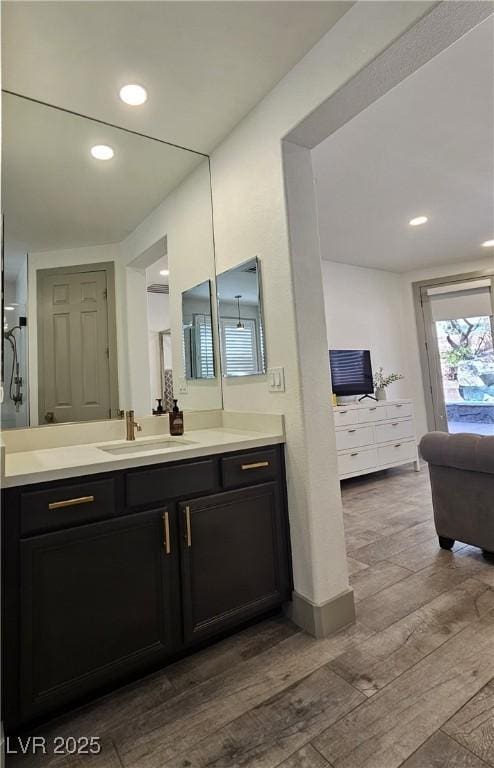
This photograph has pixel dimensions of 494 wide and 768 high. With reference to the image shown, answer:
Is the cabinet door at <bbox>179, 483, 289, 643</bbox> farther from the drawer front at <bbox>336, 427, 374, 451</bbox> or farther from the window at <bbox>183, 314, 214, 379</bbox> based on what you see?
the drawer front at <bbox>336, 427, 374, 451</bbox>

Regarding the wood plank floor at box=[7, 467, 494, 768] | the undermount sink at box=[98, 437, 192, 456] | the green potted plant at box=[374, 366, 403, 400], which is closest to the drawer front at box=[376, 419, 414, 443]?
the green potted plant at box=[374, 366, 403, 400]

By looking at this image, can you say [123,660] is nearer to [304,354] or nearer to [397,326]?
[304,354]

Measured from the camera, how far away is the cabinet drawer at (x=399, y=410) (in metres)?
4.48

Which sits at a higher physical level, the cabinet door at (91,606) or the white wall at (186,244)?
the white wall at (186,244)

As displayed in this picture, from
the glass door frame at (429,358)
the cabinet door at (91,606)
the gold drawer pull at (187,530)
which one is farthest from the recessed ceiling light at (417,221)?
the cabinet door at (91,606)

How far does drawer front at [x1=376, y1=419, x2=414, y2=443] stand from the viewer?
436cm

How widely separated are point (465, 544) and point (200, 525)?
2.03 metres

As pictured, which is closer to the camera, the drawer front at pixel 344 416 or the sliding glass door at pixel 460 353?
the drawer front at pixel 344 416

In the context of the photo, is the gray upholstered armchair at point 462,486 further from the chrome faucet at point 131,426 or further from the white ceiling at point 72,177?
the white ceiling at point 72,177

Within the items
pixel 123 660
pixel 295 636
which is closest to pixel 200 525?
pixel 123 660

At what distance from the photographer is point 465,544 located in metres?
2.57

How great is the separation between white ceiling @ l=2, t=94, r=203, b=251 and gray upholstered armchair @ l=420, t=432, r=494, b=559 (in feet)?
8.08

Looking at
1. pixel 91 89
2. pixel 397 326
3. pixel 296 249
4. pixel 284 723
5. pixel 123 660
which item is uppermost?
pixel 91 89

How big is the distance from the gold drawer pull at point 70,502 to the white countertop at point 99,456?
0.27 feet
